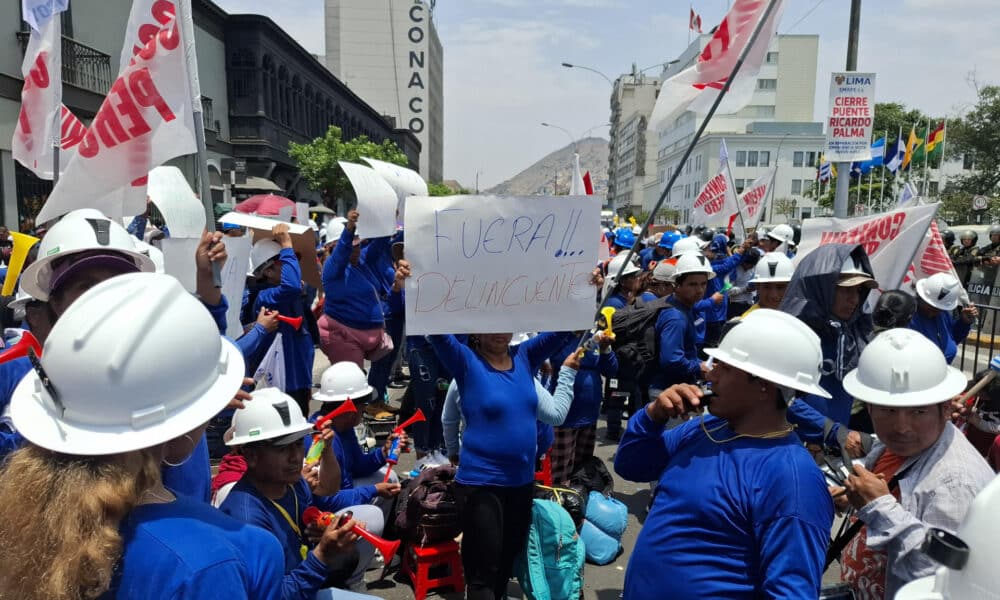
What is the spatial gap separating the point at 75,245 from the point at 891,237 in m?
5.11

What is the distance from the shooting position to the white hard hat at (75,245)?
2.46m

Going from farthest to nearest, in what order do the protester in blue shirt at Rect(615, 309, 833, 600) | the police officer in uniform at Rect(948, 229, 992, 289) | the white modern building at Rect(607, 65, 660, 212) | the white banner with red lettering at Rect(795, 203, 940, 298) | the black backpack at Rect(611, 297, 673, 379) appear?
the white modern building at Rect(607, 65, 660, 212), the police officer in uniform at Rect(948, 229, 992, 289), the black backpack at Rect(611, 297, 673, 379), the white banner with red lettering at Rect(795, 203, 940, 298), the protester in blue shirt at Rect(615, 309, 833, 600)

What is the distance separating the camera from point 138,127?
138 inches

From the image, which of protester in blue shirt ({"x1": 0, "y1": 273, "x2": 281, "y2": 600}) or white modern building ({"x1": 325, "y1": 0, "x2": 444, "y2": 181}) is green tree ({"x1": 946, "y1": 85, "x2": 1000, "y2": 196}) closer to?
protester in blue shirt ({"x1": 0, "y1": 273, "x2": 281, "y2": 600})

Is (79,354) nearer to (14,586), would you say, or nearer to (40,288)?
(14,586)

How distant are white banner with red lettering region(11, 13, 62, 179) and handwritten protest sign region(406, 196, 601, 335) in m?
2.73

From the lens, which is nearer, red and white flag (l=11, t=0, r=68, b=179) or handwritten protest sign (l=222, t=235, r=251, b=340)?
handwritten protest sign (l=222, t=235, r=251, b=340)

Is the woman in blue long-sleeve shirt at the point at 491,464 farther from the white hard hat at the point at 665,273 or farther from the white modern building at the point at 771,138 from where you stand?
the white modern building at the point at 771,138

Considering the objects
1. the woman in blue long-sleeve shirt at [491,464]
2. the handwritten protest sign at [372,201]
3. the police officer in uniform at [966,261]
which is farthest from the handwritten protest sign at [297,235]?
the police officer in uniform at [966,261]

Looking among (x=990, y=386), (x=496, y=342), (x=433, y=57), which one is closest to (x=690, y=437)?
(x=496, y=342)

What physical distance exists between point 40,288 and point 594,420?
12.4ft

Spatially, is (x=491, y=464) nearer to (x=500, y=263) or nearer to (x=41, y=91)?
(x=500, y=263)

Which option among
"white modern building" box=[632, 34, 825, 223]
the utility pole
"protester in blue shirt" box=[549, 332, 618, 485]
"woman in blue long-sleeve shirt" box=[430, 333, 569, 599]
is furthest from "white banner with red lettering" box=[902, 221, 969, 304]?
"white modern building" box=[632, 34, 825, 223]

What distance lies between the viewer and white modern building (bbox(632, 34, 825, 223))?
73375mm
